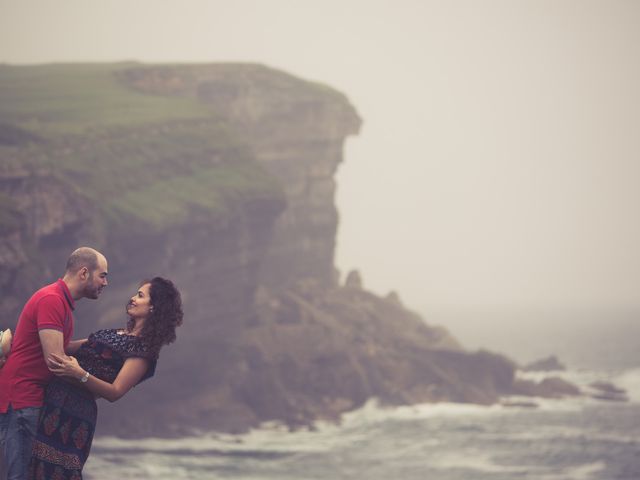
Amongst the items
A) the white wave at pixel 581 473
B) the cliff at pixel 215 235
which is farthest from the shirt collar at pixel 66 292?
the white wave at pixel 581 473

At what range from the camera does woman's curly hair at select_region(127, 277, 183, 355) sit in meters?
10.3

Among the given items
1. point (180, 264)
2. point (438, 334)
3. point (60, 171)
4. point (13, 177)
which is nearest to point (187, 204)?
point (180, 264)

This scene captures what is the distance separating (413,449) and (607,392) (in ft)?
134

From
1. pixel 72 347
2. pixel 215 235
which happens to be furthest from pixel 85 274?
pixel 215 235

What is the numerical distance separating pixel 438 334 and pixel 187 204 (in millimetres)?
41219

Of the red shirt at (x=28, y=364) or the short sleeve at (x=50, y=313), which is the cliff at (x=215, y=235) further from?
the short sleeve at (x=50, y=313)

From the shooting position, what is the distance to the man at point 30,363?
10.2 metres

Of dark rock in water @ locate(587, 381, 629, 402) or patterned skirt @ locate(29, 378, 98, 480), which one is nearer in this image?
patterned skirt @ locate(29, 378, 98, 480)

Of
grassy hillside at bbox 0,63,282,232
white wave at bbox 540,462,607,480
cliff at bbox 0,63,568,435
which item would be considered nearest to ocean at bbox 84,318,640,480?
white wave at bbox 540,462,607,480

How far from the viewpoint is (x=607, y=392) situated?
11944cm

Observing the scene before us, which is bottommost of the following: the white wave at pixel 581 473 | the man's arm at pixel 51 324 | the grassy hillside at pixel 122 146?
the white wave at pixel 581 473

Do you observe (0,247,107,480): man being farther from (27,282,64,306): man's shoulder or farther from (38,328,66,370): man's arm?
(38,328,66,370): man's arm

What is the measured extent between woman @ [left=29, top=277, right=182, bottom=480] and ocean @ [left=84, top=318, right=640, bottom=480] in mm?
61504

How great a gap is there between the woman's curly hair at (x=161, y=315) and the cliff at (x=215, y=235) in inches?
2239
